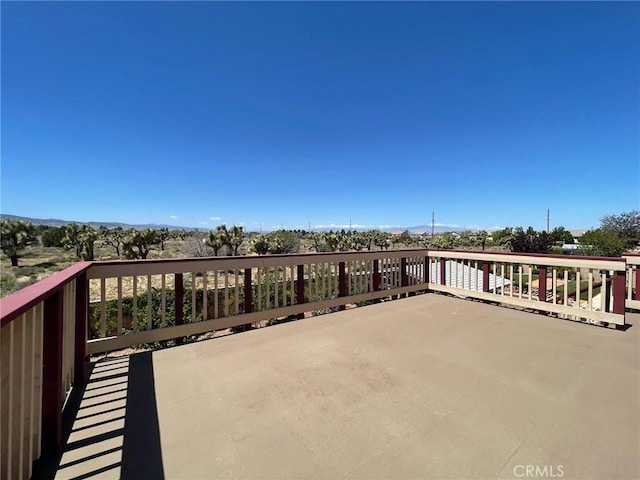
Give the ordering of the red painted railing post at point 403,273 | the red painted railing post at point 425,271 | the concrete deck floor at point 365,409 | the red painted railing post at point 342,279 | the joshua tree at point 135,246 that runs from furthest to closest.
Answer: the joshua tree at point 135,246 → the red painted railing post at point 425,271 → the red painted railing post at point 403,273 → the red painted railing post at point 342,279 → the concrete deck floor at point 365,409

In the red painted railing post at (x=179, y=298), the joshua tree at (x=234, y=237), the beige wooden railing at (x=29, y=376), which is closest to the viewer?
the beige wooden railing at (x=29, y=376)

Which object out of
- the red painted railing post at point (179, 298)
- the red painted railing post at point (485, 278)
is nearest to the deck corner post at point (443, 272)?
the red painted railing post at point (485, 278)

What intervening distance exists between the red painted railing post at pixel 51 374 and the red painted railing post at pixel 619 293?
4865 millimetres

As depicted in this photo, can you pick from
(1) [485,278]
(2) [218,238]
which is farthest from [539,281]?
(2) [218,238]

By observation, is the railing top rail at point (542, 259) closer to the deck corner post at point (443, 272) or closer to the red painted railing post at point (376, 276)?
the deck corner post at point (443, 272)

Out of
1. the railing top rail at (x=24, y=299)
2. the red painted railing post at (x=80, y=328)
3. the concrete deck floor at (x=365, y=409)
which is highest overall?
the railing top rail at (x=24, y=299)

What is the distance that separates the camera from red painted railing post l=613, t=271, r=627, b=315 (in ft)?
9.89

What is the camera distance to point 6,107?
998 cm

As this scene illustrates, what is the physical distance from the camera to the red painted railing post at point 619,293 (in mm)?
3016

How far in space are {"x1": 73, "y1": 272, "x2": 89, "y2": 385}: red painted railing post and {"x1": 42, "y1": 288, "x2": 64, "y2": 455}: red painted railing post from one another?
2.60ft

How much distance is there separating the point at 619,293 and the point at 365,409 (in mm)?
3449

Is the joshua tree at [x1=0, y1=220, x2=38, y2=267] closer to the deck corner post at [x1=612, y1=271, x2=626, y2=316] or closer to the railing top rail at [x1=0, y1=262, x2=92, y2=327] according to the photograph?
the railing top rail at [x1=0, y1=262, x2=92, y2=327]

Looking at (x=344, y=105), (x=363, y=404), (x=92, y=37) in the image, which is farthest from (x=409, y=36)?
(x=363, y=404)

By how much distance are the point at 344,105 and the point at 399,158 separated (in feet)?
25.0
